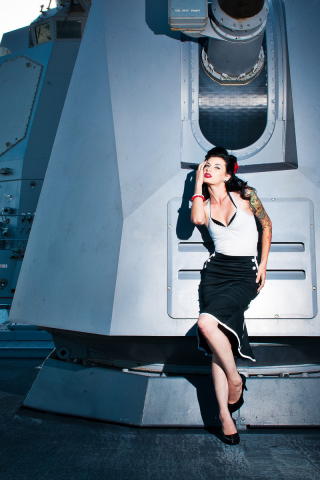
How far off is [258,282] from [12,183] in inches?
205

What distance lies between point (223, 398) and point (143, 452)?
0.41 metres

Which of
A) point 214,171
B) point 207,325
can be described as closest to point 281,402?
point 207,325

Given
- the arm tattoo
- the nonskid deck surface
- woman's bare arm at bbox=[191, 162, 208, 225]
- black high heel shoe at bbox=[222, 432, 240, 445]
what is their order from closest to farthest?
the nonskid deck surface, black high heel shoe at bbox=[222, 432, 240, 445], woman's bare arm at bbox=[191, 162, 208, 225], the arm tattoo

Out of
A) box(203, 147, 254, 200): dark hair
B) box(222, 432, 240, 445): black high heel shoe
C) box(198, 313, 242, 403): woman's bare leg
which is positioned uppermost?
box(203, 147, 254, 200): dark hair

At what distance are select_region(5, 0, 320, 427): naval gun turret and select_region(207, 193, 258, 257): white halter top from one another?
193 millimetres

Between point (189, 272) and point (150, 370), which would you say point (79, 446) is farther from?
point (189, 272)

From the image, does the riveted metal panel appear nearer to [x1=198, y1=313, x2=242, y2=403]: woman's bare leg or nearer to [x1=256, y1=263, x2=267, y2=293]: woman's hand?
[x1=256, y1=263, x2=267, y2=293]: woman's hand

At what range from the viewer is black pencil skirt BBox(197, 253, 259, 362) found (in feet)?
5.52

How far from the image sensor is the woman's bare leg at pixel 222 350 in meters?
1.64

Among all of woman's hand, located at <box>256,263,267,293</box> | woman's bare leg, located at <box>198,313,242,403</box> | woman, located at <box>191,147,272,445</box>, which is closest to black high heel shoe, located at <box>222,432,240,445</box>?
woman, located at <box>191,147,272,445</box>

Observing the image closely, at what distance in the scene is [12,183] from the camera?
6.01m

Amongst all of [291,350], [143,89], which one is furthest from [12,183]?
[291,350]

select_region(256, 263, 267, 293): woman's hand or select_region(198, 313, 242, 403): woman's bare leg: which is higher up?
select_region(256, 263, 267, 293): woman's hand

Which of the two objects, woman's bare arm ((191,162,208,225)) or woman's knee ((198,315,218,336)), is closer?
woman's knee ((198,315,218,336))
